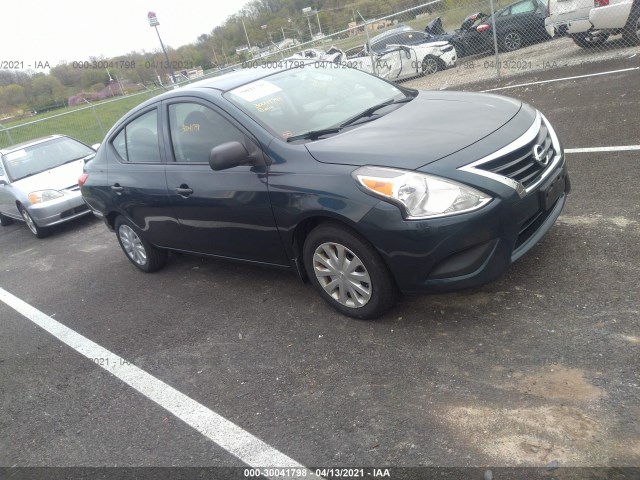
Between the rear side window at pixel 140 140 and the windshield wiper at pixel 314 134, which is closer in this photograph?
the windshield wiper at pixel 314 134

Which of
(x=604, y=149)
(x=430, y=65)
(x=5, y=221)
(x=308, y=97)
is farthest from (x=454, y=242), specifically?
(x=430, y=65)

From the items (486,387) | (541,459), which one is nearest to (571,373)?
(486,387)

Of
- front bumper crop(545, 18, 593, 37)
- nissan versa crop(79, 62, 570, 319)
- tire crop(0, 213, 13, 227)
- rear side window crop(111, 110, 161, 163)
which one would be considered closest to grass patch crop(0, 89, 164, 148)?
tire crop(0, 213, 13, 227)

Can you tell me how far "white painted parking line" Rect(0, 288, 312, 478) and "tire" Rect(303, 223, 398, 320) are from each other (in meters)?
1.12

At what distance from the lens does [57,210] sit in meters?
8.17

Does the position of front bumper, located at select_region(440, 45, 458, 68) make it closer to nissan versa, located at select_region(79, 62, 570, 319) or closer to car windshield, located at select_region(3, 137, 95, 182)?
car windshield, located at select_region(3, 137, 95, 182)

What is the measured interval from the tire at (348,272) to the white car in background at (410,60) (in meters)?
11.8

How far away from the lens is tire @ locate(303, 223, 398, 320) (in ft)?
10.8

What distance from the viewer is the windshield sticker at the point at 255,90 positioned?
13.4ft

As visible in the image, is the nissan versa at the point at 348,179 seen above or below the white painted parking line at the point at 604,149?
above

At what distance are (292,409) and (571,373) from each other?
1.50 metres

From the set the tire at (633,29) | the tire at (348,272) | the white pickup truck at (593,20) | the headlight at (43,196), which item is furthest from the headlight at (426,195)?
the tire at (633,29)

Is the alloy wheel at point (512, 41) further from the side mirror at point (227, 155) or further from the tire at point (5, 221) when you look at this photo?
the side mirror at point (227, 155)

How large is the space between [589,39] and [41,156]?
438 inches
